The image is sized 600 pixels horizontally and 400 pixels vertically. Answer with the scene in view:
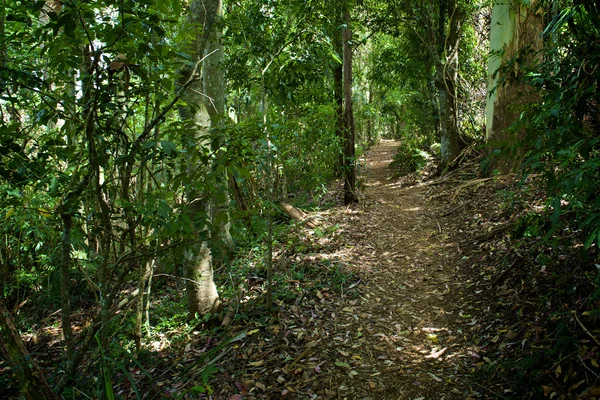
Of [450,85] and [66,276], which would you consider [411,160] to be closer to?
[450,85]

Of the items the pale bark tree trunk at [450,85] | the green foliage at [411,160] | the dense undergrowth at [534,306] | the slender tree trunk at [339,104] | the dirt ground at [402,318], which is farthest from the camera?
the green foliage at [411,160]

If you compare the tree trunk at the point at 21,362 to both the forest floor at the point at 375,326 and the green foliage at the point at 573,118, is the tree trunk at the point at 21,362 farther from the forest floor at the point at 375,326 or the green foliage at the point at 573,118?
the green foliage at the point at 573,118

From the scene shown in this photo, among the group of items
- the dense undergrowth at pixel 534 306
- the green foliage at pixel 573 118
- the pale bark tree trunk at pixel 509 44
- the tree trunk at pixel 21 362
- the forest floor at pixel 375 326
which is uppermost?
the pale bark tree trunk at pixel 509 44

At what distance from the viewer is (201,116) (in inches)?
165

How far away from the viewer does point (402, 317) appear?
418 centimetres

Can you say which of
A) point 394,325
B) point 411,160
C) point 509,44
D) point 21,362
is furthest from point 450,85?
point 21,362

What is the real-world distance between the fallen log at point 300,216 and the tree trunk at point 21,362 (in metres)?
5.46

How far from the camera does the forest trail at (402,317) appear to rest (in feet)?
10.4

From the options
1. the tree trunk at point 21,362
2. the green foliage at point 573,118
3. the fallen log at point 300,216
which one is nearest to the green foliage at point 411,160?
the fallen log at point 300,216

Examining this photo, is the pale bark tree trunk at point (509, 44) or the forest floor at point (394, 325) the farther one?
the pale bark tree trunk at point (509, 44)

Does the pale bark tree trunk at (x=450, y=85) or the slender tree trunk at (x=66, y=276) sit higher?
the pale bark tree trunk at (x=450, y=85)

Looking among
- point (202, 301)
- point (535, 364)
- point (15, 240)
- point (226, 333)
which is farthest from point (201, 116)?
point (15, 240)

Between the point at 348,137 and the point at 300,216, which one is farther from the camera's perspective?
the point at 348,137

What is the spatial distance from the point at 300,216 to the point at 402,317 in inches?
150
